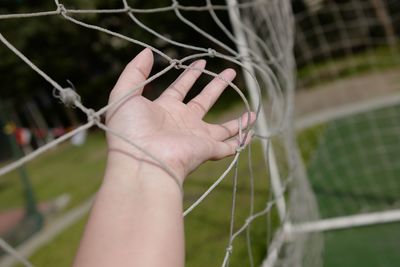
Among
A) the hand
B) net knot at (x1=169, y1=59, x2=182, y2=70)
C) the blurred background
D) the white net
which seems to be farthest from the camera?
the blurred background

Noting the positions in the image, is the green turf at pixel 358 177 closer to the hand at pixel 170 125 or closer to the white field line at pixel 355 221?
the white field line at pixel 355 221

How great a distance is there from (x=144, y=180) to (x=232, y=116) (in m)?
7.43

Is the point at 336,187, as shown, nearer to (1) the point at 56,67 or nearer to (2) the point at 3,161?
(2) the point at 3,161

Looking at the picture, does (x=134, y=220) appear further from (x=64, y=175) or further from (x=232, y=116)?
(x=64, y=175)

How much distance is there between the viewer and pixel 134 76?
1118mm

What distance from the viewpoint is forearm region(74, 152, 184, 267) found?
87 centimetres

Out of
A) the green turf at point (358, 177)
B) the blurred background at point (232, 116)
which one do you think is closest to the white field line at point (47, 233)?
the blurred background at point (232, 116)

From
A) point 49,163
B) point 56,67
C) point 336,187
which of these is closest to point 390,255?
point 336,187

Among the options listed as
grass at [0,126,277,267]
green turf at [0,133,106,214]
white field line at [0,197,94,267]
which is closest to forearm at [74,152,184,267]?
grass at [0,126,277,267]

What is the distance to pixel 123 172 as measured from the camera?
0.97m

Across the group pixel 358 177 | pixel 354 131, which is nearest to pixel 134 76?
pixel 358 177

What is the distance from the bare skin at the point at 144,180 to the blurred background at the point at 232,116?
168 mm

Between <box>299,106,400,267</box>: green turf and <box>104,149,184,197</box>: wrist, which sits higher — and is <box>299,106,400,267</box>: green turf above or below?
below

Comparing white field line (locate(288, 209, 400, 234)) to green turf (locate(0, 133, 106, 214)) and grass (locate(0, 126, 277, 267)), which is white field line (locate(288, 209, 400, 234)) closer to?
grass (locate(0, 126, 277, 267))
